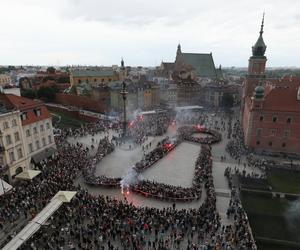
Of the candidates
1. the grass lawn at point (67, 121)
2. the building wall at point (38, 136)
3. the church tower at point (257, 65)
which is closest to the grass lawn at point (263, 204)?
the building wall at point (38, 136)

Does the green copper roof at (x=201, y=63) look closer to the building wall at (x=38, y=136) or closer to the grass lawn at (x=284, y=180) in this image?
the grass lawn at (x=284, y=180)

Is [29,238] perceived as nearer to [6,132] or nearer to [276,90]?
[6,132]

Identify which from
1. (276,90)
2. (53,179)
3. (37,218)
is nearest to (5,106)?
(53,179)

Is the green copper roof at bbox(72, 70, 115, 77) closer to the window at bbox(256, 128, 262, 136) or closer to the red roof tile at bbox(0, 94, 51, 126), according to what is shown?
the red roof tile at bbox(0, 94, 51, 126)

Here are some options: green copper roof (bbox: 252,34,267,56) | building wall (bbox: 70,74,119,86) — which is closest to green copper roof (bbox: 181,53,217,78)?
building wall (bbox: 70,74,119,86)

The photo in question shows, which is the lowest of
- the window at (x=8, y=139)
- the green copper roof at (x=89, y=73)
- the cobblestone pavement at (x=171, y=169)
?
the cobblestone pavement at (x=171, y=169)

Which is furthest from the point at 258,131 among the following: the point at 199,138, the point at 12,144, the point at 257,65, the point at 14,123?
the point at 12,144

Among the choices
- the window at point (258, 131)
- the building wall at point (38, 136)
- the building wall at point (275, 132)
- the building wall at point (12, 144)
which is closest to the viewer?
the building wall at point (12, 144)
